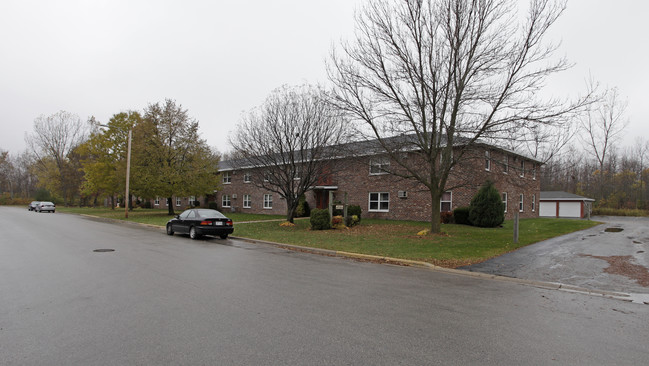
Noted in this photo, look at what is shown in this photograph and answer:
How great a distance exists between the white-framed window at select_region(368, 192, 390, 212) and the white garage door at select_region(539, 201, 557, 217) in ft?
81.2

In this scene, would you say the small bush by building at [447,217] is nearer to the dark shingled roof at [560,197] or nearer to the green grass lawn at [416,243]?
the green grass lawn at [416,243]

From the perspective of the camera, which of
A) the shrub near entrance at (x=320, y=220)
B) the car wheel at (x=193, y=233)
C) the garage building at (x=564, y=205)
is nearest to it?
the car wheel at (x=193, y=233)

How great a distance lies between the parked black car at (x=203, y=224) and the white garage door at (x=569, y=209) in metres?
37.7

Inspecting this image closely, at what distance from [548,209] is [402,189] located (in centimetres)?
2506

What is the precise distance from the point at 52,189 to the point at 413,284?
71.5 metres

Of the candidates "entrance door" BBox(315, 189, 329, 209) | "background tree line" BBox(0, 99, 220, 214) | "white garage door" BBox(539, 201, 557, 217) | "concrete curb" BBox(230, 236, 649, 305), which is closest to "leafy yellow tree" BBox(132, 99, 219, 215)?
"background tree line" BBox(0, 99, 220, 214)

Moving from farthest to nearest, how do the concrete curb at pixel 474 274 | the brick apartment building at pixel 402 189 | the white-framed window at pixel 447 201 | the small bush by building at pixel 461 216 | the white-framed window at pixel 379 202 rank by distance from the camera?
the white-framed window at pixel 379 202
the white-framed window at pixel 447 201
the brick apartment building at pixel 402 189
the small bush by building at pixel 461 216
the concrete curb at pixel 474 274

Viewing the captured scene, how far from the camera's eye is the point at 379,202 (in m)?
27.1

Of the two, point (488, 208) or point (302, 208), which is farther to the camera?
point (302, 208)

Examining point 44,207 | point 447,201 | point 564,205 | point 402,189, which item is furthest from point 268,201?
point 564,205

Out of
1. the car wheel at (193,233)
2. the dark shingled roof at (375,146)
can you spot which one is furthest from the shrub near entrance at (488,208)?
the car wheel at (193,233)

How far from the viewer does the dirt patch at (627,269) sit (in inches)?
336

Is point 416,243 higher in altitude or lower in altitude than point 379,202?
lower

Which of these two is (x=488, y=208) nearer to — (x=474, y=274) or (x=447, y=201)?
(x=447, y=201)
